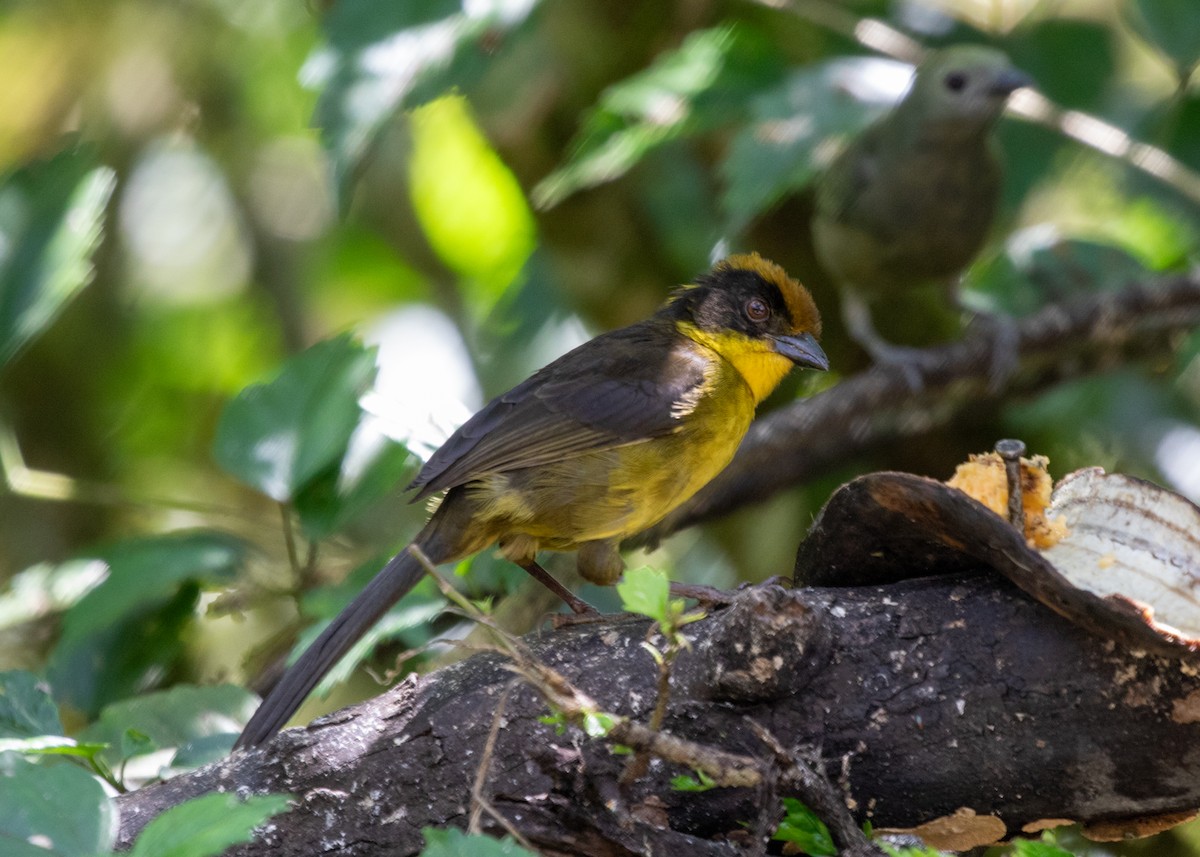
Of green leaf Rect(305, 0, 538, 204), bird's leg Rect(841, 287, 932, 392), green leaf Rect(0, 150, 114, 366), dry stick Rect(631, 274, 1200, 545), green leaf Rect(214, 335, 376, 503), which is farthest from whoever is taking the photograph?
bird's leg Rect(841, 287, 932, 392)

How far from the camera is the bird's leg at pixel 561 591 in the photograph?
3.16 metres

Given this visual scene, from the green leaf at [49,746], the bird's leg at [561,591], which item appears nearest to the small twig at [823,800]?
the bird's leg at [561,591]

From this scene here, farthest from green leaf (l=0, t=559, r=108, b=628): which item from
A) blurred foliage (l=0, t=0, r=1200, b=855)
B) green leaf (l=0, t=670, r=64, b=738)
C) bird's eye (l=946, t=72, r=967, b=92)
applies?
bird's eye (l=946, t=72, r=967, b=92)

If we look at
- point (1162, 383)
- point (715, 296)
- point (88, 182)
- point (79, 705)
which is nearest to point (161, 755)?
point (79, 705)

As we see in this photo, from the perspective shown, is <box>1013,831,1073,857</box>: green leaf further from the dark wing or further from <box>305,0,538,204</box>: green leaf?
<box>305,0,538,204</box>: green leaf

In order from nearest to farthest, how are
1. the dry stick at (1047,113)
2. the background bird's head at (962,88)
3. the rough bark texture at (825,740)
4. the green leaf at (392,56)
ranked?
the rough bark texture at (825,740), the green leaf at (392,56), the dry stick at (1047,113), the background bird's head at (962,88)

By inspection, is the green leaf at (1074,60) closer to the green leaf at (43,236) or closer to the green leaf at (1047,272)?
the green leaf at (1047,272)

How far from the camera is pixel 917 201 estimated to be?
5.58 metres

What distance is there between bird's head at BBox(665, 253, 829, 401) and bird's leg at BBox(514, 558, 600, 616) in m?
0.84

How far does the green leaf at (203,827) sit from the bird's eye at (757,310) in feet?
8.29

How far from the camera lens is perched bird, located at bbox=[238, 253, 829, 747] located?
319 centimetres

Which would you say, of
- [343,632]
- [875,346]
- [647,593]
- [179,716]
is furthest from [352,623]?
[875,346]

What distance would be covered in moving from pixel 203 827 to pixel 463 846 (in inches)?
11.0

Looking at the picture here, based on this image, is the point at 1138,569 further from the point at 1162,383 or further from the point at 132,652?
the point at 1162,383
